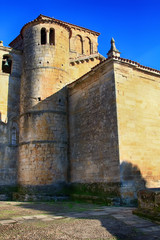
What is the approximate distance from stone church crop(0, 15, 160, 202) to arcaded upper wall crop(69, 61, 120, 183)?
0.04 meters

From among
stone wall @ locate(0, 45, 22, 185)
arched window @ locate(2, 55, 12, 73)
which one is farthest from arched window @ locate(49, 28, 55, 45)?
arched window @ locate(2, 55, 12, 73)

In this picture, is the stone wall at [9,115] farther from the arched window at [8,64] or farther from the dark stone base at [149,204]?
the dark stone base at [149,204]

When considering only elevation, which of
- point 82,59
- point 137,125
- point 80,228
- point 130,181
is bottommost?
point 80,228

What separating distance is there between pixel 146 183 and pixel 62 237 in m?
6.85

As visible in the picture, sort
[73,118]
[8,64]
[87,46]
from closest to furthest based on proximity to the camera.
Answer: [73,118], [8,64], [87,46]

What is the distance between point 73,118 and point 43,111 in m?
1.77

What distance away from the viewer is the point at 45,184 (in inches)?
496

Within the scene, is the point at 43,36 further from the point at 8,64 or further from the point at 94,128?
the point at 94,128

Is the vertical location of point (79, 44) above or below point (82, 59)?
above

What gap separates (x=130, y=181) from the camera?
10078mm

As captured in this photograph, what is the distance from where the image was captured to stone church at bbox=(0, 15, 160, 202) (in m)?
10.7

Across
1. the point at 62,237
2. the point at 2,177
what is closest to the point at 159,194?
the point at 62,237

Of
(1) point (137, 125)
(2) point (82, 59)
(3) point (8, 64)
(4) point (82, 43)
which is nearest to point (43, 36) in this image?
(3) point (8, 64)

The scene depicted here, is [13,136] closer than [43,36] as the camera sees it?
Yes
